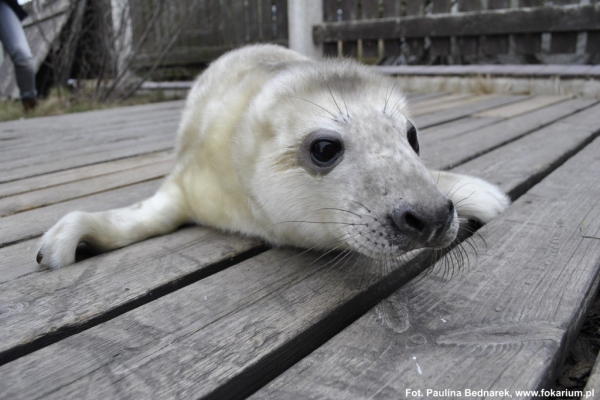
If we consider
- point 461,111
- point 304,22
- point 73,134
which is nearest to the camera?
point 73,134

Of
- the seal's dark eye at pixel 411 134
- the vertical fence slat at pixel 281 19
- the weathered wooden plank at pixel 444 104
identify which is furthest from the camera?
the vertical fence slat at pixel 281 19

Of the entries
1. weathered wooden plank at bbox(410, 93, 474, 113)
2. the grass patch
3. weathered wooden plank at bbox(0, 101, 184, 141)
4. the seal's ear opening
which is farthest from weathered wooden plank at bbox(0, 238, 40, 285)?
the grass patch

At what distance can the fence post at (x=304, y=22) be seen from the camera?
636 centimetres

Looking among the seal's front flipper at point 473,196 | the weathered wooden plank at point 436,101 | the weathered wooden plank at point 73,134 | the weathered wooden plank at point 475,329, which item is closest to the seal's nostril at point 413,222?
the weathered wooden plank at point 475,329

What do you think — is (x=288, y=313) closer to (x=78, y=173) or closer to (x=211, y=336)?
(x=211, y=336)

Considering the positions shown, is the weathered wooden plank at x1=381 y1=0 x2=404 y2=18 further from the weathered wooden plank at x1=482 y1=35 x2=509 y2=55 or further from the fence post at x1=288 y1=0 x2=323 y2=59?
the weathered wooden plank at x1=482 y1=35 x2=509 y2=55

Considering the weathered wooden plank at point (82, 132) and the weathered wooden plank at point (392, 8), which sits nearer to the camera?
the weathered wooden plank at point (82, 132)

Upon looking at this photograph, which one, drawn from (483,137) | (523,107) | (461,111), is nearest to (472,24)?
(523,107)

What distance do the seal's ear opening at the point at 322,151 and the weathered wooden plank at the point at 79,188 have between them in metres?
1.23

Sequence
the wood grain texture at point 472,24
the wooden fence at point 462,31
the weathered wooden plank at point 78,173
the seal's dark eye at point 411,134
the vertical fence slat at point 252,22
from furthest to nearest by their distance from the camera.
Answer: the vertical fence slat at point 252,22 < the wooden fence at point 462,31 < the wood grain texture at point 472,24 < the weathered wooden plank at point 78,173 < the seal's dark eye at point 411,134

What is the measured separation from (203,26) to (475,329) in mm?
7187

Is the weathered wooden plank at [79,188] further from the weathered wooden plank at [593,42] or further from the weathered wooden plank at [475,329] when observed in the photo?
the weathered wooden plank at [593,42]

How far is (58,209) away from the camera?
2145 mm

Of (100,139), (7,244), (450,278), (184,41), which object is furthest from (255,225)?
(184,41)
